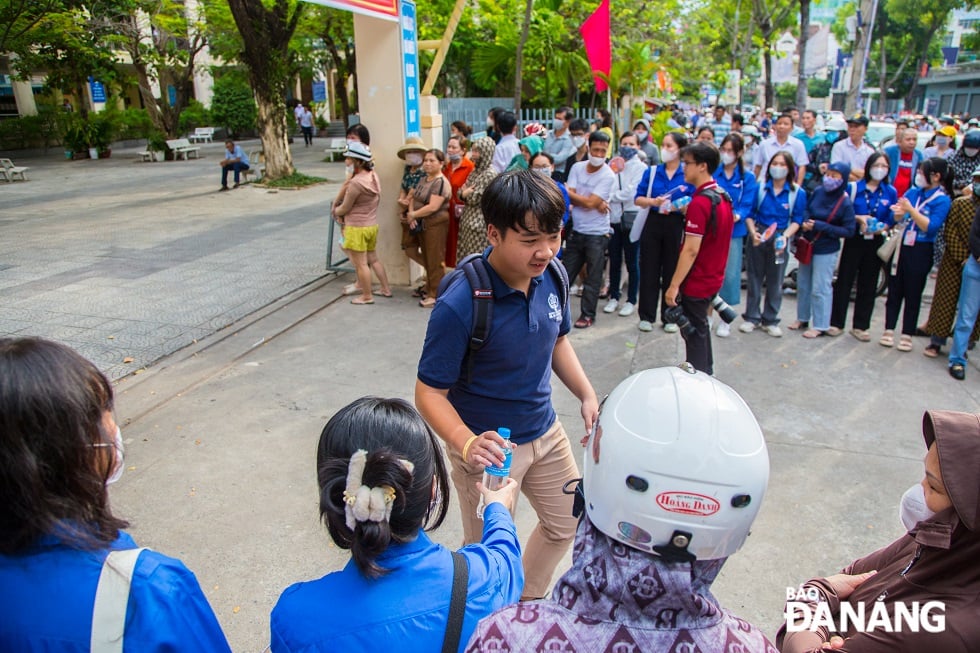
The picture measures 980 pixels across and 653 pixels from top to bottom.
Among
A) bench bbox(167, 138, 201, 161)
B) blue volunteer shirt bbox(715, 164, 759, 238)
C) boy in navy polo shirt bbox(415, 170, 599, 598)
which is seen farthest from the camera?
bench bbox(167, 138, 201, 161)

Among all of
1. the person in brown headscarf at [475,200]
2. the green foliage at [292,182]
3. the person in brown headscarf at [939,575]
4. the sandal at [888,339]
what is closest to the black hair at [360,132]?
the person in brown headscarf at [475,200]

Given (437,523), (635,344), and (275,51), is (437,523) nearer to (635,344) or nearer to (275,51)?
(635,344)

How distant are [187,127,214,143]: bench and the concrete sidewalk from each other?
2273 centimetres

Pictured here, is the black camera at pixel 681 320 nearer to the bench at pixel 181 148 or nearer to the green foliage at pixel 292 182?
the green foliage at pixel 292 182

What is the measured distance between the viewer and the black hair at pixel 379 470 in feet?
4.34

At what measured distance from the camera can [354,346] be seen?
5.80 metres

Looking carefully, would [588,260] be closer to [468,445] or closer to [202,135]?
[468,445]

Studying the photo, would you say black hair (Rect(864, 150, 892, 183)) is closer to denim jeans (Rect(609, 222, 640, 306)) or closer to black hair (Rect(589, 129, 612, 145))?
denim jeans (Rect(609, 222, 640, 306))

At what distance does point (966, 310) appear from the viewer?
17.3ft

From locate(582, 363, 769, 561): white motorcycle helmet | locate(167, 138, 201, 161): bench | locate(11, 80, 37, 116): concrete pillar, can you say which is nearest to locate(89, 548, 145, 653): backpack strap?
locate(582, 363, 769, 561): white motorcycle helmet

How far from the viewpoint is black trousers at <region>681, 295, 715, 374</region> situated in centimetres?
467

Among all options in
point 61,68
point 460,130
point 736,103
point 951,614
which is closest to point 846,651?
point 951,614

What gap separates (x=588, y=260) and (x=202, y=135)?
2447 cm

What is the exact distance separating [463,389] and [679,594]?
132 cm
